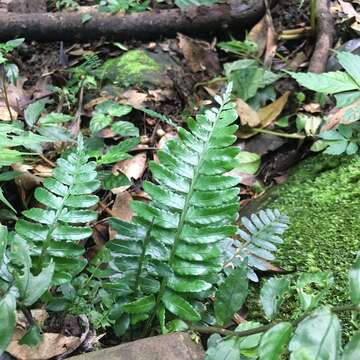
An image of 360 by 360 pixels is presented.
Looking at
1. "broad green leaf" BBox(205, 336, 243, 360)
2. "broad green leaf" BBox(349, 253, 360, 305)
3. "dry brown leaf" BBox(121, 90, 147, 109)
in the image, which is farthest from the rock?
"dry brown leaf" BBox(121, 90, 147, 109)

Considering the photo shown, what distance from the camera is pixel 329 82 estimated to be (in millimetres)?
2057

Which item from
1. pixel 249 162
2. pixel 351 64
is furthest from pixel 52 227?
pixel 351 64

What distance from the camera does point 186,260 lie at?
52.4 inches

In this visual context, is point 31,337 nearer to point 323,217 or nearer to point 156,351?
point 156,351

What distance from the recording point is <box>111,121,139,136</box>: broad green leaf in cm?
229

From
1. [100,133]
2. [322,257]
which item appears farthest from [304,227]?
[100,133]

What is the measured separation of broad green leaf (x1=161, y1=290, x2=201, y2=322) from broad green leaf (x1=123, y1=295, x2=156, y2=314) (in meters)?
0.04

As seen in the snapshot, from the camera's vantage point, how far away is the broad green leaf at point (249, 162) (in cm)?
234

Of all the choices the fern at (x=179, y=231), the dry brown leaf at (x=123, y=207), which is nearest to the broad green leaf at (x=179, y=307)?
the fern at (x=179, y=231)

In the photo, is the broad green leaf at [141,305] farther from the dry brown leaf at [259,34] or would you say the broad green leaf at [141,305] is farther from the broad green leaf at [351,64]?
the dry brown leaf at [259,34]

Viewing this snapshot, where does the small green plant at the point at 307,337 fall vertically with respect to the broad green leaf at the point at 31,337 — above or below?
above

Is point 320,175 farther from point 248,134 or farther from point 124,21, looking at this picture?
point 124,21

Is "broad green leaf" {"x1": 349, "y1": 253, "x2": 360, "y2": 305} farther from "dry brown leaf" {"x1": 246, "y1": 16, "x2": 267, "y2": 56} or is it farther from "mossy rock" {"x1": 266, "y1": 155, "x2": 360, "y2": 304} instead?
"dry brown leaf" {"x1": 246, "y1": 16, "x2": 267, "y2": 56}

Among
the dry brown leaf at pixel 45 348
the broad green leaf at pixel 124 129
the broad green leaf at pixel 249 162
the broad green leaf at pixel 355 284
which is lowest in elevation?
the broad green leaf at pixel 249 162
